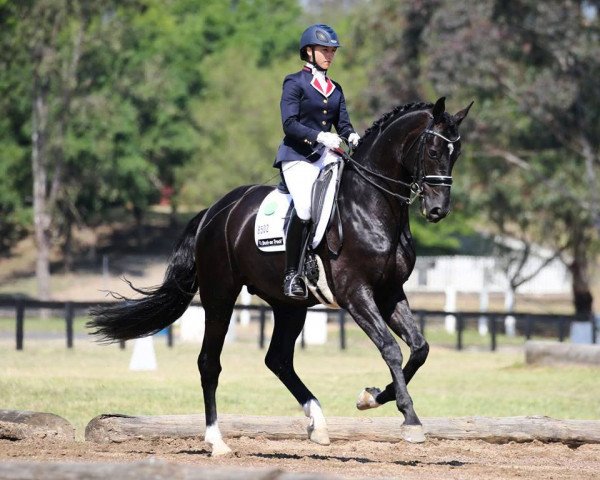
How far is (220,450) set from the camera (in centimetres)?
1023

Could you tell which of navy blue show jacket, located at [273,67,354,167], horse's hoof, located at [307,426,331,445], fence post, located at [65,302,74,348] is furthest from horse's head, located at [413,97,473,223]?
fence post, located at [65,302,74,348]

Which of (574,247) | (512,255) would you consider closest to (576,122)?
(574,247)

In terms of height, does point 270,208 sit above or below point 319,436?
above

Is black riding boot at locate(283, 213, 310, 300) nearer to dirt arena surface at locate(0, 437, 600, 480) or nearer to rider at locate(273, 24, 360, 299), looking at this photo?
rider at locate(273, 24, 360, 299)

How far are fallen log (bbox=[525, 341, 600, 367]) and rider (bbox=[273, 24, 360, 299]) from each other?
12.3 meters

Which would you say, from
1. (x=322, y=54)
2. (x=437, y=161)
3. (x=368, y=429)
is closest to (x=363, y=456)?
(x=368, y=429)

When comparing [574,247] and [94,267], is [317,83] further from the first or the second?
[94,267]

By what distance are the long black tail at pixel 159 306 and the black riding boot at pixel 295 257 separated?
1737 mm

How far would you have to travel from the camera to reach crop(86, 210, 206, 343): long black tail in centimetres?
1177

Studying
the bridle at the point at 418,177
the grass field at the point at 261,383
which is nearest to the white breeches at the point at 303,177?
the bridle at the point at 418,177

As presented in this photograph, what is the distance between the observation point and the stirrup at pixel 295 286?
10156 mm

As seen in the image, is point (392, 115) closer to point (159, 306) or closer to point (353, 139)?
point (353, 139)

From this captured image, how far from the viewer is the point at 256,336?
3494cm

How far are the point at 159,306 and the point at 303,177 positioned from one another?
2293 millimetres
